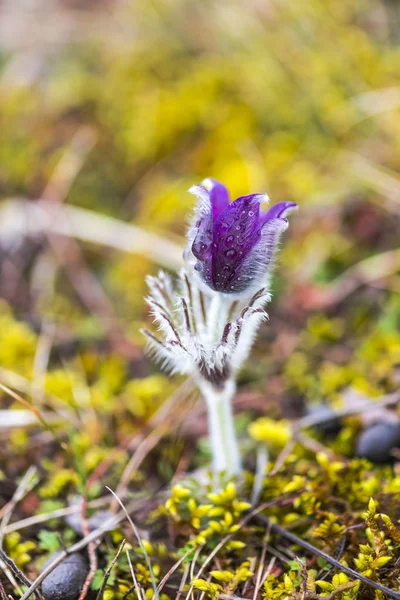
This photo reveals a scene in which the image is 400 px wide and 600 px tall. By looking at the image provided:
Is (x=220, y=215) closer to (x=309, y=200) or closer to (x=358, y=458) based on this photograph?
(x=358, y=458)

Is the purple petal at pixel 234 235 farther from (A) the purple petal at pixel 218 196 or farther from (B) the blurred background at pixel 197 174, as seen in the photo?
(B) the blurred background at pixel 197 174

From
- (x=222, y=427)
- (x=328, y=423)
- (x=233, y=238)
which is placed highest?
(x=233, y=238)

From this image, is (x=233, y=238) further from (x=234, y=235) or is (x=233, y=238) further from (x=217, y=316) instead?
(x=217, y=316)

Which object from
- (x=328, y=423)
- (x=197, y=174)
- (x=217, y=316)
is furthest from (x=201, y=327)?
(x=197, y=174)

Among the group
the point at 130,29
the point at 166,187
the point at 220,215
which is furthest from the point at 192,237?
the point at 130,29

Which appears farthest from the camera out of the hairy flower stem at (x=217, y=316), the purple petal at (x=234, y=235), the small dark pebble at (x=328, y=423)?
the small dark pebble at (x=328, y=423)

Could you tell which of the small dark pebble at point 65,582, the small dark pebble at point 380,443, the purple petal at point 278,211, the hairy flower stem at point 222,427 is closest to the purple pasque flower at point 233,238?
the purple petal at point 278,211
